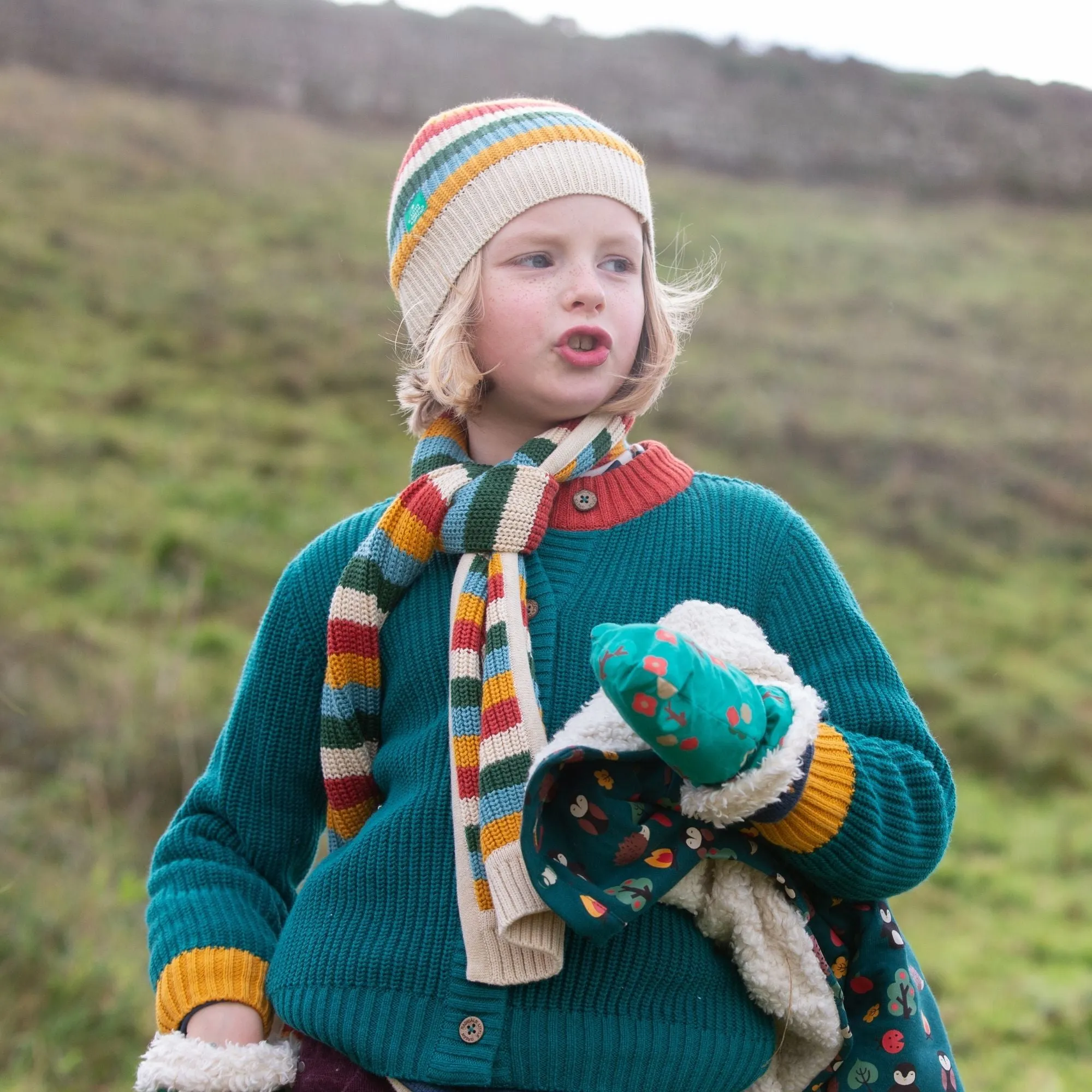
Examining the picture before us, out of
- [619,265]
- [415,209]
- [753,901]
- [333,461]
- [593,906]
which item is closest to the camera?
[593,906]

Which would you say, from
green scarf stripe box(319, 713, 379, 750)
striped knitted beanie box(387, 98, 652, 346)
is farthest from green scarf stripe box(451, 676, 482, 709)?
striped knitted beanie box(387, 98, 652, 346)

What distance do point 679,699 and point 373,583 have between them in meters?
0.63

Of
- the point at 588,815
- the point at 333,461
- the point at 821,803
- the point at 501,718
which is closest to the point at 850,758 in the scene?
the point at 821,803

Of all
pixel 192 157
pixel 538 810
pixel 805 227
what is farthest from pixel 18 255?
pixel 538 810

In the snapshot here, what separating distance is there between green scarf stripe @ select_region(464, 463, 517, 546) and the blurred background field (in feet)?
2.36

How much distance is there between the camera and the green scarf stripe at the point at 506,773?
147cm

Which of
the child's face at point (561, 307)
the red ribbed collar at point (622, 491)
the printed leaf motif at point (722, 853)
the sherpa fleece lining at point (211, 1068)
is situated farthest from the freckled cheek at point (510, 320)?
the sherpa fleece lining at point (211, 1068)

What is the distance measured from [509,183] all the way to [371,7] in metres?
17.7

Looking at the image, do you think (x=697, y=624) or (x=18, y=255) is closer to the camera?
(x=697, y=624)

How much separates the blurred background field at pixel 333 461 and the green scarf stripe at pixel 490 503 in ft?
2.36

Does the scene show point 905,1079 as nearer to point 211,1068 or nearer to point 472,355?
point 211,1068

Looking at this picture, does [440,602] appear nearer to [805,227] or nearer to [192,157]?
[192,157]

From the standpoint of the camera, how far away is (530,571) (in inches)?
65.6

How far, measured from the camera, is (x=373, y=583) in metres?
1.71
